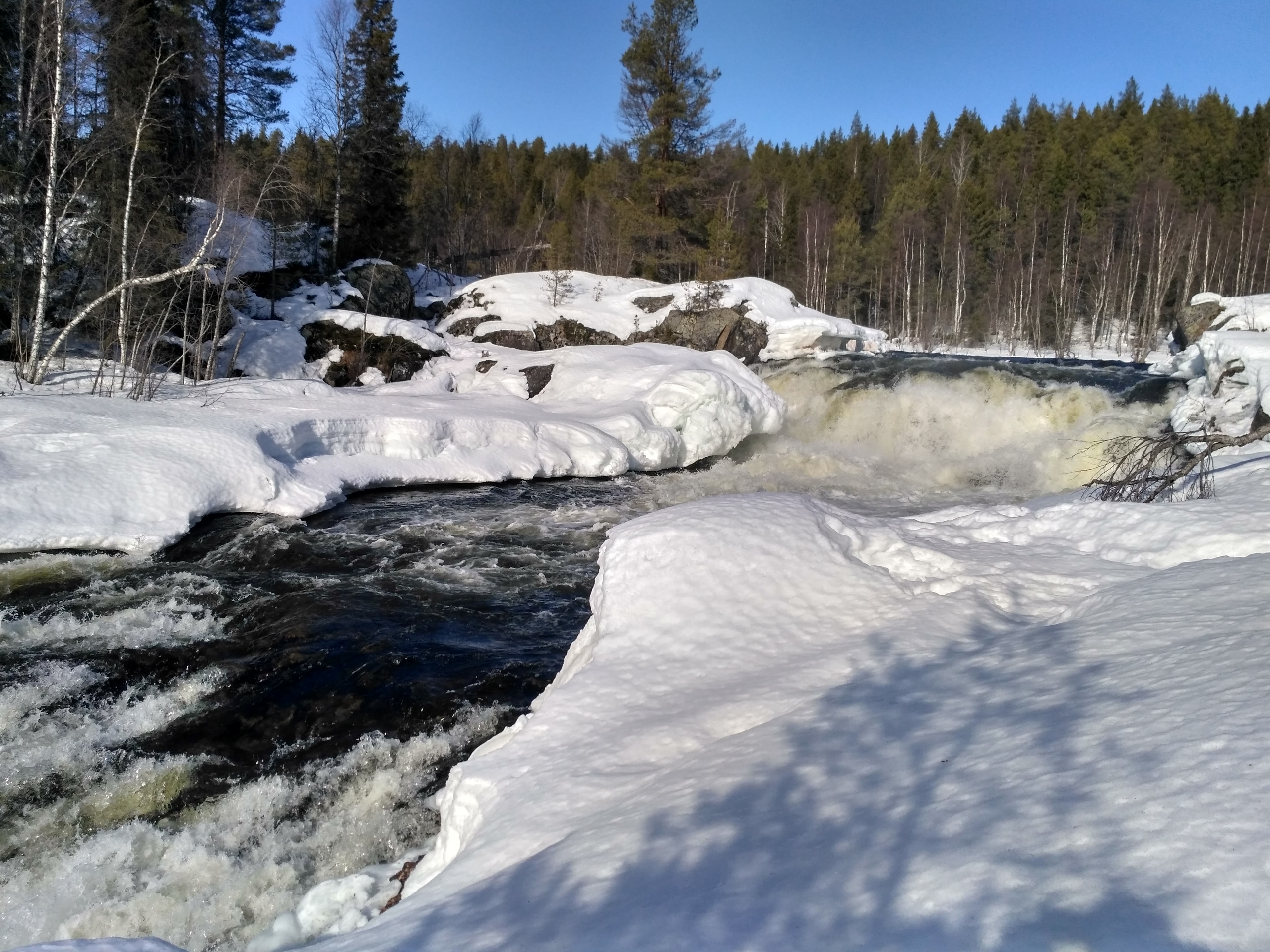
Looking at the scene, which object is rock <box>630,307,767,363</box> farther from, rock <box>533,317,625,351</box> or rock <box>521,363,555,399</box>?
rock <box>521,363,555,399</box>

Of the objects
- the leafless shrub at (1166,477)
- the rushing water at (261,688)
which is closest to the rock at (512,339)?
the rushing water at (261,688)

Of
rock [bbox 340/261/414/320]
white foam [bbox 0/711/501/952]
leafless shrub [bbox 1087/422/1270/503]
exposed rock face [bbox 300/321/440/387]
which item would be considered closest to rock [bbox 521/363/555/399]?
exposed rock face [bbox 300/321/440/387]

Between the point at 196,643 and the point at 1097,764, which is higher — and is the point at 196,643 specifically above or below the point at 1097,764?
below

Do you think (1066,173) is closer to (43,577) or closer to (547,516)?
(547,516)

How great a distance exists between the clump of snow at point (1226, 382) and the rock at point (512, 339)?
14.4 meters

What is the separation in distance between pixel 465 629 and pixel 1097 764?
498cm

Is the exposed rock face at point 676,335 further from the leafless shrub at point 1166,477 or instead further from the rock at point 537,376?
the leafless shrub at point 1166,477

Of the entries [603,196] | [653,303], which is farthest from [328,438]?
[603,196]

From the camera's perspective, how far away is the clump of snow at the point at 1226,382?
844 cm

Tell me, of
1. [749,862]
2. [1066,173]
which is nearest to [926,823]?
[749,862]

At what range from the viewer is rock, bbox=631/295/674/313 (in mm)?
20516

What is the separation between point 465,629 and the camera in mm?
5934

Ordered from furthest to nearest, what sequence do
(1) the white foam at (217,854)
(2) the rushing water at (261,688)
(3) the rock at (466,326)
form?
(3) the rock at (466,326), (2) the rushing water at (261,688), (1) the white foam at (217,854)

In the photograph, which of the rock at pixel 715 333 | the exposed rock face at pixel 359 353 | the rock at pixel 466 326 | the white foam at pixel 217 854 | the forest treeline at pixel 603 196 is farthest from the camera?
the rock at pixel 466 326
